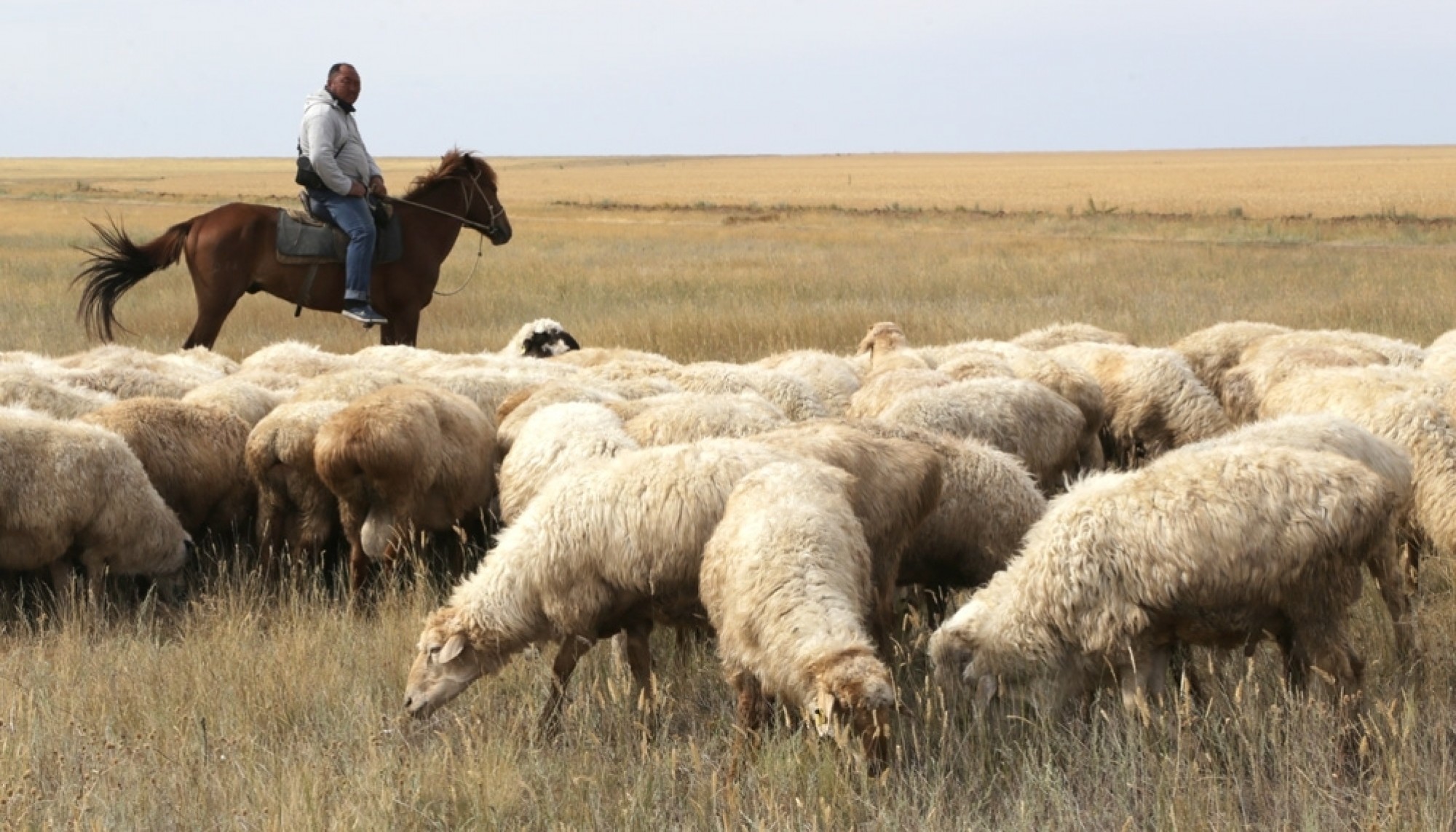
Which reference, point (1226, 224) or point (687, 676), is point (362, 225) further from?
point (1226, 224)

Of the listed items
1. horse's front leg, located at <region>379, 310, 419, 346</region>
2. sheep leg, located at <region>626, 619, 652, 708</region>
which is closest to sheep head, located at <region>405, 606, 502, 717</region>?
sheep leg, located at <region>626, 619, 652, 708</region>

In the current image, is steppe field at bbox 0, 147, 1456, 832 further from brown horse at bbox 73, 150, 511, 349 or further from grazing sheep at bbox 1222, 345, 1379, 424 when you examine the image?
brown horse at bbox 73, 150, 511, 349

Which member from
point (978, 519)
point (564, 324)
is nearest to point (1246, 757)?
point (978, 519)

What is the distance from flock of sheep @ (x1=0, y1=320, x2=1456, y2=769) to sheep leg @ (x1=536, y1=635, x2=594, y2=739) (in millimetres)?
15

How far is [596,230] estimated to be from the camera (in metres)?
39.2

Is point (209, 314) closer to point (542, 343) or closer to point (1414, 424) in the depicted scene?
point (542, 343)

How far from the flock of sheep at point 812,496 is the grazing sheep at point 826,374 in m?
0.03

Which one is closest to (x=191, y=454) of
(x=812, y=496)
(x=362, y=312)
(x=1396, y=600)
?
(x=812, y=496)

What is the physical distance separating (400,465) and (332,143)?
7.50 meters

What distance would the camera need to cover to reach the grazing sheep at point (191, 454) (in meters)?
7.62

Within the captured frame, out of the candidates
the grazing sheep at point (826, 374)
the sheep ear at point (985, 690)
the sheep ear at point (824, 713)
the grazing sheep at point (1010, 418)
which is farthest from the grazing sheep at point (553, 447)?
the sheep ear at point (824, 713)

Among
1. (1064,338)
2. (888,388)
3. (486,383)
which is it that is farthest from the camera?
(1064,338)

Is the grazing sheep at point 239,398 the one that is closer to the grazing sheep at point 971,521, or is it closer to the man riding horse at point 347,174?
the grazing sheep at point 971,521

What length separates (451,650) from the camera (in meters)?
5.38
